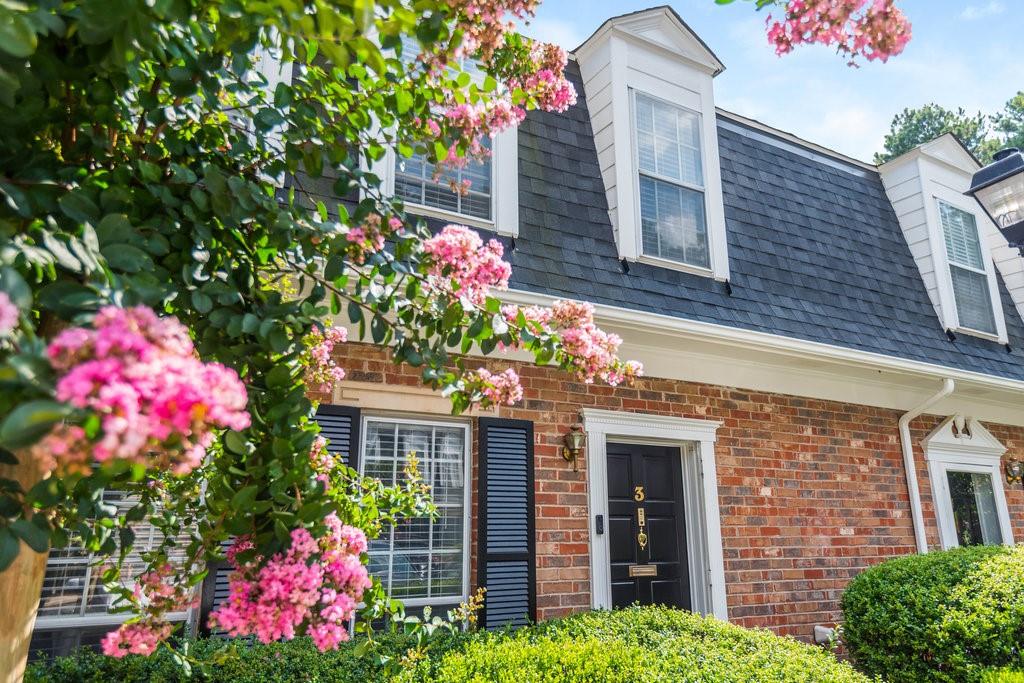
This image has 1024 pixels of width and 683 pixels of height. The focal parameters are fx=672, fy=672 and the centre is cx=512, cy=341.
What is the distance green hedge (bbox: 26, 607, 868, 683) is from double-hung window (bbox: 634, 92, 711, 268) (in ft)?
11.0

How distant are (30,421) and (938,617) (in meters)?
5.62

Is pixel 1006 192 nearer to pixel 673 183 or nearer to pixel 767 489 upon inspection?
pixel 673 183

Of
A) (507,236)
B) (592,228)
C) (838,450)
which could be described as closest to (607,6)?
(592,228)

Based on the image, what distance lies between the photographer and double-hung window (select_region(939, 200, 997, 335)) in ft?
26.6

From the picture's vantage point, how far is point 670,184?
20.6 ft

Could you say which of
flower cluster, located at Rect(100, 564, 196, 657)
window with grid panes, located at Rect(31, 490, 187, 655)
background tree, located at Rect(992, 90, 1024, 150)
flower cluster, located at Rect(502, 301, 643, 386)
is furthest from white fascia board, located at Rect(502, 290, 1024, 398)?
background tree, located at Rect(992, 90, 1024, 150)

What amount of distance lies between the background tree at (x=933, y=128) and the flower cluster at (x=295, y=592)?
947 inches

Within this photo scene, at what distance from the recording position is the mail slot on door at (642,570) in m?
5.42

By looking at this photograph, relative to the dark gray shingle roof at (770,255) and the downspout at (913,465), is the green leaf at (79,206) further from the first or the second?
the downspout at (913,465)

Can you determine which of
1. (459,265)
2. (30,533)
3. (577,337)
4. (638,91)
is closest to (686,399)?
(638,91)

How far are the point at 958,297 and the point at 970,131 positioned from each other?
18.1 metres

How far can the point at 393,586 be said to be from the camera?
14.8 feet

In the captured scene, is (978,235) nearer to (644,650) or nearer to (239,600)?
(644,650)

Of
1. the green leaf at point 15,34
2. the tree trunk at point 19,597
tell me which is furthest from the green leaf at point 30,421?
the tree trunk at point 19,597
